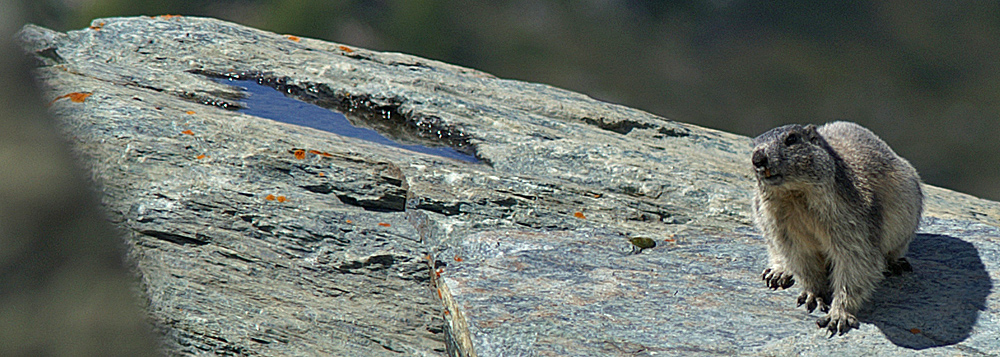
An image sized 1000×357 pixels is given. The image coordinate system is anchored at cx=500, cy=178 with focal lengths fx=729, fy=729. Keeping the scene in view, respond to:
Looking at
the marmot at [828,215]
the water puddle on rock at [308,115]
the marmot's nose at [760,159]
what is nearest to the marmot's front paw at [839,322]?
the marmot at [828,215]

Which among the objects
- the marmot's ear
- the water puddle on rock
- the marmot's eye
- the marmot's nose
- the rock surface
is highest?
the marmot's ear

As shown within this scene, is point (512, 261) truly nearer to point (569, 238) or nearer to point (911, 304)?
point (569, 238)

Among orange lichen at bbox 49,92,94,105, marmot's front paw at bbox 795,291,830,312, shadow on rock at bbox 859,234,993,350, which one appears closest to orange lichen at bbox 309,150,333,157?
orange lichen at bbox 49,92,94,105

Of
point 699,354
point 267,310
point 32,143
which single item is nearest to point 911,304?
A: point 699,354

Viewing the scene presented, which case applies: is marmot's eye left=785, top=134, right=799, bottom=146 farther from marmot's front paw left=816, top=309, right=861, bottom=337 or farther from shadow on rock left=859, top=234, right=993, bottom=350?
shadow on rock left=859, top=234, right=993, bottom=350

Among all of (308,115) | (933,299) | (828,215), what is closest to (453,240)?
(828,215)

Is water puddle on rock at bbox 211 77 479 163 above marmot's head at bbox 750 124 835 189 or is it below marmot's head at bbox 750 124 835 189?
below
